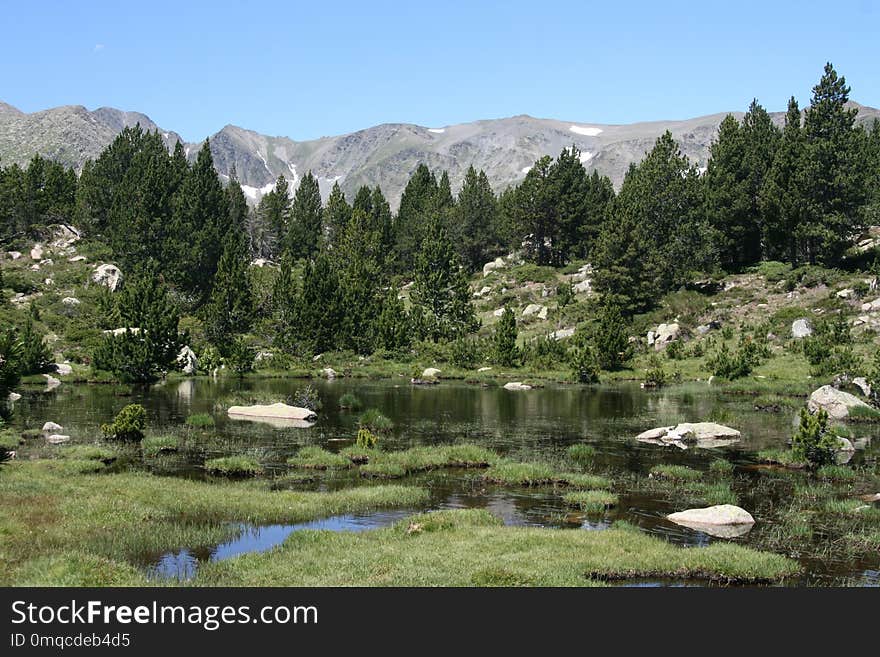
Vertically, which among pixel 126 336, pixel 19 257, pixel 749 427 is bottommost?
pixel 749 427

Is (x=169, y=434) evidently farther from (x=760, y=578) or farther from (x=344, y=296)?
(x=344, y=296)

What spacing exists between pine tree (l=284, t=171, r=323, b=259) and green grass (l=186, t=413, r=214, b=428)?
337 feet

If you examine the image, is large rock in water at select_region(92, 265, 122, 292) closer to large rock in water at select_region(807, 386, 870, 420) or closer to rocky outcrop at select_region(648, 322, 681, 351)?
rocky outcrop at select_region(648, 322, 681, 351)

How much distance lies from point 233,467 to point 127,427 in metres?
9.98

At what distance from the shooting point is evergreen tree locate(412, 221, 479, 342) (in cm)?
10388

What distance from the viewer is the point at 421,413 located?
54.5 meters

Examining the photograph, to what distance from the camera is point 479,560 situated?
62.2 ft

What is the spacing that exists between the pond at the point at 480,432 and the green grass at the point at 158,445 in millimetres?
1046

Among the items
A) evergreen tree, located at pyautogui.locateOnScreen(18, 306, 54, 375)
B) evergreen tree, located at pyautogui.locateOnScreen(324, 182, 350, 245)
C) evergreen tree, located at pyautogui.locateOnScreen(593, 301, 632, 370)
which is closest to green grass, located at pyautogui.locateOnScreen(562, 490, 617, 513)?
evergreen tree, located at pyautogui.locateOnScreen(18, 306, 54, 375)

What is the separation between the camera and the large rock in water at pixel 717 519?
24.9 metres

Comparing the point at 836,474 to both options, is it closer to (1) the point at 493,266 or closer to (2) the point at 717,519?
(2) the point at 717,519

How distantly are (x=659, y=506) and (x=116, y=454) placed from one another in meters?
24.0

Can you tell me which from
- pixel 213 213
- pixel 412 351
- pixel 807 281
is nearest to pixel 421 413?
pixel 412 351

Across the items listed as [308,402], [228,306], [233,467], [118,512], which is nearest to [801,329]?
[308,402]
